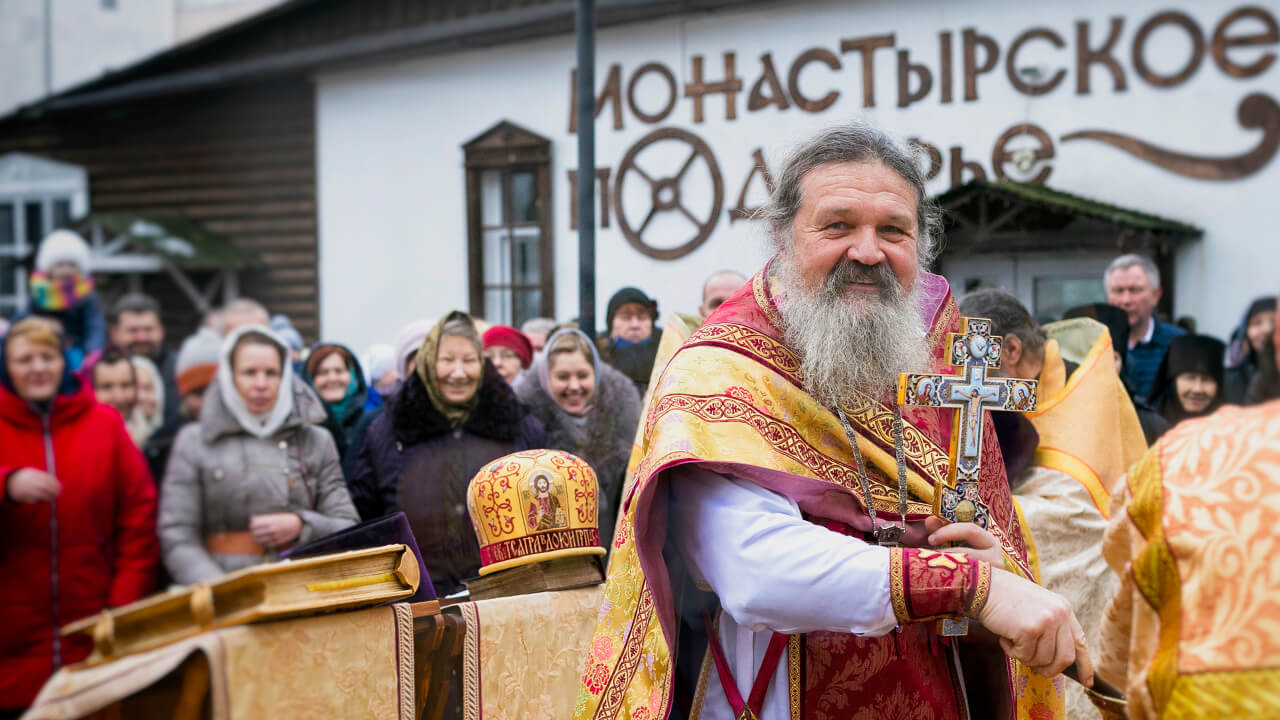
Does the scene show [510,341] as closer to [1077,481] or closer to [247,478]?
[247,478]

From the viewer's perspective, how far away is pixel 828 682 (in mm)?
2381

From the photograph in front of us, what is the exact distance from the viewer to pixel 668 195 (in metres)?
12.4

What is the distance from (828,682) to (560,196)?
11.1m

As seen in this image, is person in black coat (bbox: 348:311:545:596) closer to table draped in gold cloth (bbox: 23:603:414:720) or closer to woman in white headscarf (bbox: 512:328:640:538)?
woman in white headscarf (bbox: 512:328:640:538)

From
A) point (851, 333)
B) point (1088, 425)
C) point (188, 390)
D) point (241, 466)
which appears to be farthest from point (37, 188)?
point (851, 333)

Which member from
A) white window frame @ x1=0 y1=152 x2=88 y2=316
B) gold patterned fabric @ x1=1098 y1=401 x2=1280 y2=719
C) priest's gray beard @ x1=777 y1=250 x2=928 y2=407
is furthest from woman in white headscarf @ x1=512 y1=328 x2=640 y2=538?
white window frame @ x1=0 y1=152 x2=88 y2=316

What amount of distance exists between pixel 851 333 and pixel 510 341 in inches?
179

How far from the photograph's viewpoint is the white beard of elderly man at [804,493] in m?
2.23

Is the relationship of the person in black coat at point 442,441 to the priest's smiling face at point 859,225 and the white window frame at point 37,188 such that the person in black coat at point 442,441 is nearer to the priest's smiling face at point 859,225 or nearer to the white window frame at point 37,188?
the priest's smiling face at point 859,225

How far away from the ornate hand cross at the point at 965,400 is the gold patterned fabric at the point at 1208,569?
1.72 ft

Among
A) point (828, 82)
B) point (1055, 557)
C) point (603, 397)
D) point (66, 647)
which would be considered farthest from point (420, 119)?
point (1055, 557)

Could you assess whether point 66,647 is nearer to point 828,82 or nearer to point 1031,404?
point 1031,404

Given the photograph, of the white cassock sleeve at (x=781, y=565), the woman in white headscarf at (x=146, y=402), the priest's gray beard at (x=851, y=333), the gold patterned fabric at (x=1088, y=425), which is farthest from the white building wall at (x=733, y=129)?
the white cassock sleeve at (x=781, y=565)

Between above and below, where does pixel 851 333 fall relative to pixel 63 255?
below
